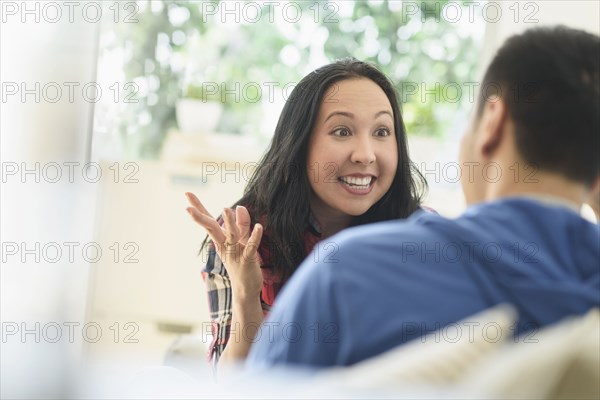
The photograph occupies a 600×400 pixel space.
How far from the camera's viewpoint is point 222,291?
1965mm

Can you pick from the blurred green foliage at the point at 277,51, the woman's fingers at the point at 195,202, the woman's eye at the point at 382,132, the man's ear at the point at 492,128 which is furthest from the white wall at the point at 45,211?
the blurred green foliage at the point at 277,51

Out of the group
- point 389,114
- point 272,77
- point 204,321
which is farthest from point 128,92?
point 389,114

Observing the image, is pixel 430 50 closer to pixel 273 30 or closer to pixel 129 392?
pixel 273 30

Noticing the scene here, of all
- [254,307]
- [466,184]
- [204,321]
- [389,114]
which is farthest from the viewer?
[204,321]

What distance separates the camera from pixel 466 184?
3.99 feet

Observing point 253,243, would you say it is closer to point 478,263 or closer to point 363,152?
point 363,152

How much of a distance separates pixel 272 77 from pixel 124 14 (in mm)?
884

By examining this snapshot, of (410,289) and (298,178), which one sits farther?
(298,178)

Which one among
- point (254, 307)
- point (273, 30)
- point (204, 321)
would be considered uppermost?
point (273, 30)

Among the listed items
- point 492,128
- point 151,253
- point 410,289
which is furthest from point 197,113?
point 410,289

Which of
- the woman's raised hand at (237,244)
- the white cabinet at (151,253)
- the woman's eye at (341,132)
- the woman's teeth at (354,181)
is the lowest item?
the white cabinet at (151,253)

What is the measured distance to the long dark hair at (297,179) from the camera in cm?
198

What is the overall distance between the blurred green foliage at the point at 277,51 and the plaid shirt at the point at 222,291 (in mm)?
2444

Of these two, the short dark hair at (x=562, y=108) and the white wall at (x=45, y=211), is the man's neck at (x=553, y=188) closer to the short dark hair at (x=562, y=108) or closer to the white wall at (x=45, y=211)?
the short dark hair at (x=562, y=108)
